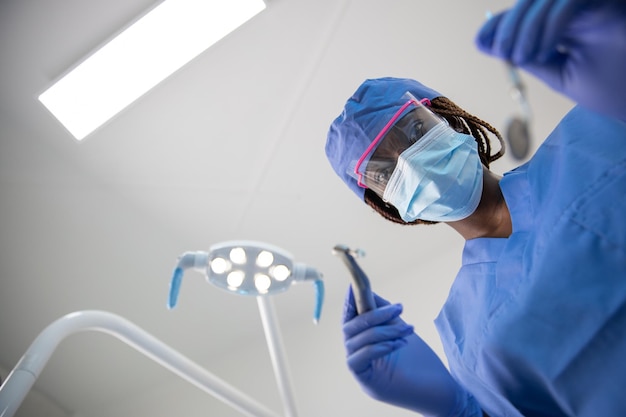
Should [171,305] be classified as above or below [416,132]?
below

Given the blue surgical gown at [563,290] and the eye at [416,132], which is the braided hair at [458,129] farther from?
the blue surgical gown at [563,290]

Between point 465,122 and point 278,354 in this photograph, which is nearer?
point 465,122

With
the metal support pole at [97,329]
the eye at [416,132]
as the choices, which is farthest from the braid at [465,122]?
the metal support pole at [97,329]

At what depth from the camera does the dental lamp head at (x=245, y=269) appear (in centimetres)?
110

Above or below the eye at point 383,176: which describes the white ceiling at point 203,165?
above

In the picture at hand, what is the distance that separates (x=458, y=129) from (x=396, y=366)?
0.60 meters

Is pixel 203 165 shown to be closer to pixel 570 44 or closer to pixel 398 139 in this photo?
pixel 398 139

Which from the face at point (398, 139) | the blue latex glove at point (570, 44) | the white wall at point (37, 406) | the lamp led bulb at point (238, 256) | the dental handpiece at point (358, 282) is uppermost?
the face at point (398, 139)

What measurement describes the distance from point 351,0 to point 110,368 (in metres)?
2.18

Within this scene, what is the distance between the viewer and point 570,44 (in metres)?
0.58

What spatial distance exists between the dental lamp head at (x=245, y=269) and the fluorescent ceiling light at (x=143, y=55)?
2.60 ft

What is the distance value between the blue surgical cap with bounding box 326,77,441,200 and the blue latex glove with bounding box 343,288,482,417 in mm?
351

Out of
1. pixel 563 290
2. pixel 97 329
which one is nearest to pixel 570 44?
pixel 563 290

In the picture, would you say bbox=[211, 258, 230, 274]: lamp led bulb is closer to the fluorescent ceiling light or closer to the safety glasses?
the safety glasses
